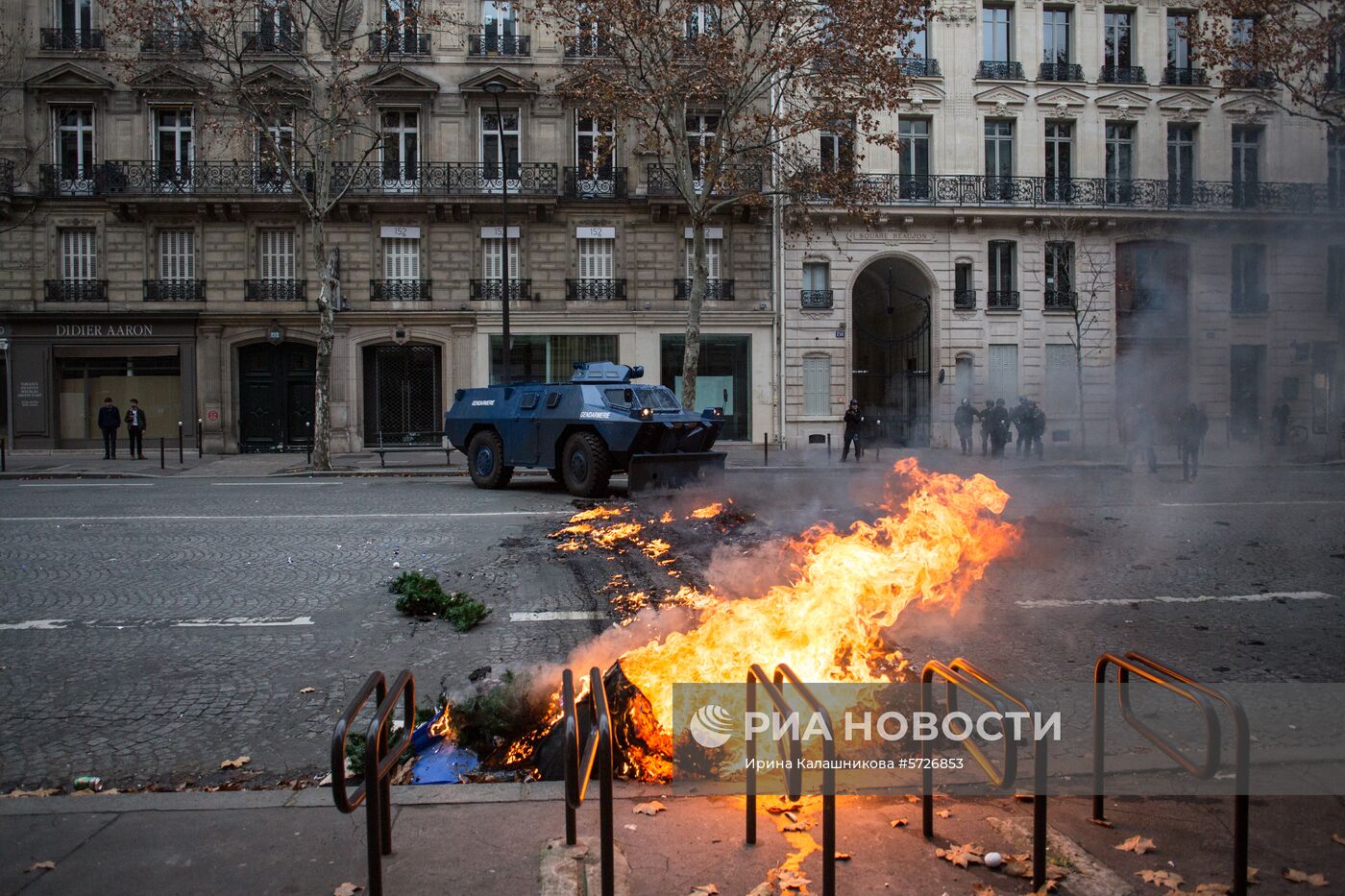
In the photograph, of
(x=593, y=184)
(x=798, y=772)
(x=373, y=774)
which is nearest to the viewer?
(x=373, y=774)

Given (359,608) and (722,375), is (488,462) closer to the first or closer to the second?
(359,608)

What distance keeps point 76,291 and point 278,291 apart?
5.77 meters

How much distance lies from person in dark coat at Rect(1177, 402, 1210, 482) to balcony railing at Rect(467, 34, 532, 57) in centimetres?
2111

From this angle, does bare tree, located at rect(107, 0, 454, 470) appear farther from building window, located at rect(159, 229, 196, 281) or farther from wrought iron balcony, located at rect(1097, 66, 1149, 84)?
wrought iron balcony, located at rect(1097, 66, 1149, 84)

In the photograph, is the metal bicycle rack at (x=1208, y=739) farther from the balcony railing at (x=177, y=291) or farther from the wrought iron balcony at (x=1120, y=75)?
the wrought iron balcony at (x=1120, y=75)

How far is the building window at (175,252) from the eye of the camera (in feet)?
88.9

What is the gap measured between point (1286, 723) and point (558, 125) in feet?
87.3

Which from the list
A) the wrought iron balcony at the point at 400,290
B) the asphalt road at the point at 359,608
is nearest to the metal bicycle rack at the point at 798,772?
the asphalt road at the point at 359,608

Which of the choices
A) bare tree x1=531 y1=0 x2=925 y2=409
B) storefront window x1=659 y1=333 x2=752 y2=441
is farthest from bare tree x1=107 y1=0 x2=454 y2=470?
storefront window x1=659 y1=333 x2=752 y2=441

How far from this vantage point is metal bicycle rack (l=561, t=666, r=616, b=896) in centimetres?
287

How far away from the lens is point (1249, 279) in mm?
10844

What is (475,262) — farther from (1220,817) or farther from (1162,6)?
(1220,817)

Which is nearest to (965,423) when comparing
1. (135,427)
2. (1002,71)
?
(1002,71)

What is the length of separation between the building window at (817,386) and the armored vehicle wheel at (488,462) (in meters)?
14.0
